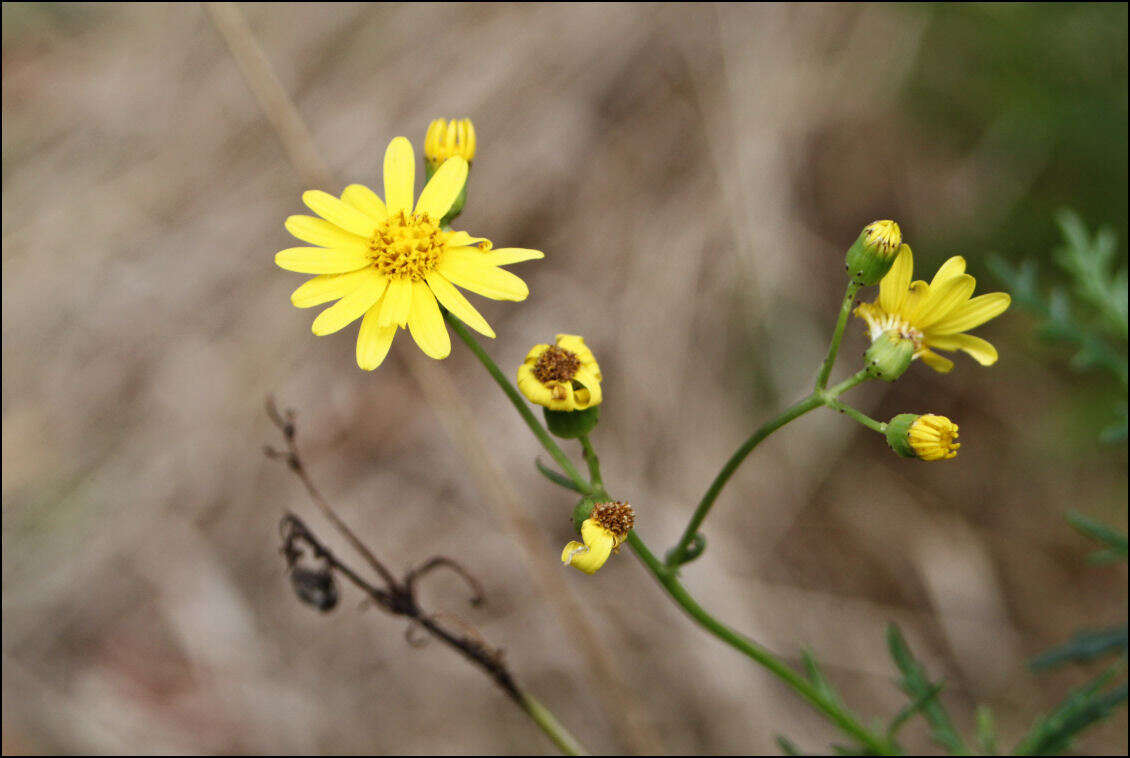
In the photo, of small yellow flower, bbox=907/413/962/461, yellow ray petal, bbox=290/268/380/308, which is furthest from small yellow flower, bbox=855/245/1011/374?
yellow ray petal, bbox=290/268/380/308

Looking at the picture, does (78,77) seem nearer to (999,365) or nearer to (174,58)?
(174,58)

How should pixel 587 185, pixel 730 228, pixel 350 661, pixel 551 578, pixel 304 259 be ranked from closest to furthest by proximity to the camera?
1. pixel 304 259
2. pixel 551 578
3. pixel 350 661
4. pixel 730 228
5. pixel 587 185

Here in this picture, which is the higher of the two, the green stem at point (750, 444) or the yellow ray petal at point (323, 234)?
the yellow ray petal at point (323, 234)

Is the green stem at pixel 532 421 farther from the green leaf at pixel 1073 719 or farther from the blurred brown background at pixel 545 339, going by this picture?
the blurred brown background at pixel 545 339

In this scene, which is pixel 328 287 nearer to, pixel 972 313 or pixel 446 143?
pixel 446 143

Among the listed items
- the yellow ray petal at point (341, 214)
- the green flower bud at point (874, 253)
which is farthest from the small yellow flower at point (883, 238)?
the yellow ray petal at point (341, 214)

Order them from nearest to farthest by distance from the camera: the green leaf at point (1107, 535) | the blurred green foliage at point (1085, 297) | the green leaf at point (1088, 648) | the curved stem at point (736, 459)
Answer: the curved stem at point (736, 459) < the green leaf at point (1107, 535) < the green leaf at point (1088, 648) < the blurred green foliage at point (1085, 297)

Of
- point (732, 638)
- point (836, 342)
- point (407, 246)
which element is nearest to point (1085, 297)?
point (836, 342)

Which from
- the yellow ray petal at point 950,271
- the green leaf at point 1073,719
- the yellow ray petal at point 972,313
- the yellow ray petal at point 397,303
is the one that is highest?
the yellow ray petal at point 397,303

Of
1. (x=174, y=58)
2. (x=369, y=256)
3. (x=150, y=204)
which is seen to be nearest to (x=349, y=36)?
(x=174, y=58)
